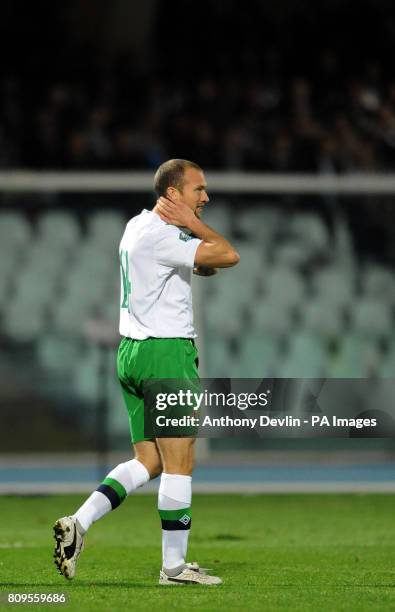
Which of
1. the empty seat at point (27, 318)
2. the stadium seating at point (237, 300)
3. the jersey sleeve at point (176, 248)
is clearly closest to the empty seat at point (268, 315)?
the stadium seating at point (237, 300)

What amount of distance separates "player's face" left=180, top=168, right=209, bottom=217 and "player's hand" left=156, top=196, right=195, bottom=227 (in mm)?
61

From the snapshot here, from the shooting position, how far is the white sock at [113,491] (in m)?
6.69

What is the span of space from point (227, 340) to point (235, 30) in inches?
218

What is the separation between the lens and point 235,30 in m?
17.5

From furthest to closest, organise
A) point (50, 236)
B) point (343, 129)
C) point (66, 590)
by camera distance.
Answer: point (343, 129) < point (50, 236) < point (66, 590)

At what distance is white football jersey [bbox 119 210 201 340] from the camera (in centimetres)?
676

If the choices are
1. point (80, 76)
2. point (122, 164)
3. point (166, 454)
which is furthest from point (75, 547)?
point (80, 76)

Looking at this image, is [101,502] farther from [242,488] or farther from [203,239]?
[242,488]

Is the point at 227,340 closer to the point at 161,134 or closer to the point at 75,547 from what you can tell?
the point at 161,134

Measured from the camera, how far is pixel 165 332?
680cm

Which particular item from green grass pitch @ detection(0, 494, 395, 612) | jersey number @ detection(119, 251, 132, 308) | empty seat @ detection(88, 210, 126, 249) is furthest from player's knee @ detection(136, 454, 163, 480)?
empty seat @ detection(88, 210, 126, 249)

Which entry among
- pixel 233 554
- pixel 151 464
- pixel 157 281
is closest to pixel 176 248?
pixel 157 281

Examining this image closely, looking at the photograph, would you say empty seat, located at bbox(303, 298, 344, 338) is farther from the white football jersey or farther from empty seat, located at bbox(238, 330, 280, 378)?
the white football jersey

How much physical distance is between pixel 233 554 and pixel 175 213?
8.52ft
